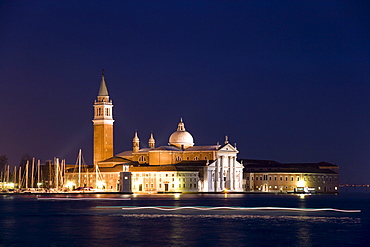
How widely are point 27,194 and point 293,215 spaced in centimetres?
6922

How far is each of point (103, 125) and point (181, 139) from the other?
1311cm

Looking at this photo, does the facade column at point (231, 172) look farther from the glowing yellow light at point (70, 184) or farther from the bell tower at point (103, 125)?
the glowing yellow light at point (70, 184)

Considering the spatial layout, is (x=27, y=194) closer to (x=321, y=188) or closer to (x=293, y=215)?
(x=321, y=188)

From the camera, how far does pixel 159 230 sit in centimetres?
3672

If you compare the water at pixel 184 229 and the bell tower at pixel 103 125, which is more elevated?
the bell tower at pixel 103 125

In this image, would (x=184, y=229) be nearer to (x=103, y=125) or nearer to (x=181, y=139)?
(x=103, y=125)

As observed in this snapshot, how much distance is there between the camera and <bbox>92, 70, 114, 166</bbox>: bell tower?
127m

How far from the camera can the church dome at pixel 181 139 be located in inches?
5143

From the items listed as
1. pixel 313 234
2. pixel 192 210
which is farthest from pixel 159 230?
pixel 192 210

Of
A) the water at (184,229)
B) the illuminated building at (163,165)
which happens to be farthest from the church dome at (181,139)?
the water at (184,229)

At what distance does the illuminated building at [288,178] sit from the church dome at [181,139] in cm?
1415

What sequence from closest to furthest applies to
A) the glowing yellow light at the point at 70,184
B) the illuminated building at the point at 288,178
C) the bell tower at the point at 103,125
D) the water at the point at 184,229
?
the water at the point at 184,229 → the glowing yellow light at the point at 70,184 → the bell tower at the point at 103,125 → the illuminated building at the point at 288,178

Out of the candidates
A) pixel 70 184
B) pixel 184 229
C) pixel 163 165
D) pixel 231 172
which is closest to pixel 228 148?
pixel 231 172

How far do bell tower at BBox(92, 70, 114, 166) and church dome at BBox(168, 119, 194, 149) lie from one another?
10306mm
